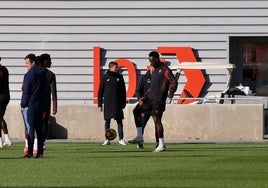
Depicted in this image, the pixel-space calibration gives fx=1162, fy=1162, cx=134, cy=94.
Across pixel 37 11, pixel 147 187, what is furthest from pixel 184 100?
pixel 147 187

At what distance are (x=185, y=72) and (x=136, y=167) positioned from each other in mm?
14763

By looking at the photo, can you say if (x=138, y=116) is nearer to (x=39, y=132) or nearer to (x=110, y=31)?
(x=39, y=132)

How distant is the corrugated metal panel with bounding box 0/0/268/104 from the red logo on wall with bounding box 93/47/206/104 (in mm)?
164

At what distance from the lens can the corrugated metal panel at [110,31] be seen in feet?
106

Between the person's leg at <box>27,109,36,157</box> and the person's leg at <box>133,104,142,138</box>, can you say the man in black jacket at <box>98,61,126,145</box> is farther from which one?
the person's leg at <box>27,109,36,157</box>

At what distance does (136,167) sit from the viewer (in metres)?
17.9

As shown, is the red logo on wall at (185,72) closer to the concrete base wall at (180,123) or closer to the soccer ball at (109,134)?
the concrete base wall at (180,123)

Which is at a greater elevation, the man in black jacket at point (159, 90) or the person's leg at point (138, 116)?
the man in black jacket at point (159, 90)

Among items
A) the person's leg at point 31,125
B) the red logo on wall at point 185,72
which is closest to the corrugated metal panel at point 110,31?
the red logo on wall at point 185,72

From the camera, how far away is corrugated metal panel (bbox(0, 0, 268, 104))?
32406 mm

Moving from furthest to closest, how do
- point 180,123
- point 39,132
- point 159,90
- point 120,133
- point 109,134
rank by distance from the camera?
point 180,123 → point 120,133 → point 109,134 → point 159,90 → point 39,132

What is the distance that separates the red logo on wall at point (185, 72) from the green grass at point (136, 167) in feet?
26.0

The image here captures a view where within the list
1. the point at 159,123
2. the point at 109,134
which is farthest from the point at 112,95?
the point at 159,123

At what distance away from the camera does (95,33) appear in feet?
107
